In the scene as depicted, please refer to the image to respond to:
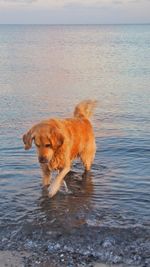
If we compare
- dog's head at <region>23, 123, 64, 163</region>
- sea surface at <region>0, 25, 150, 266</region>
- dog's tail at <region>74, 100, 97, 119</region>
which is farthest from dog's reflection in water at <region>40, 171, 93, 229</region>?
dog's tail at <region>74, 100, 97, 119</region>

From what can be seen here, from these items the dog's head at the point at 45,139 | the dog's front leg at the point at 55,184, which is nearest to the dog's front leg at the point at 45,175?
the dog's front leg at the point at 55,184

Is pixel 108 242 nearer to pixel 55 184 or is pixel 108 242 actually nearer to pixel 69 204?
pixel 69 204

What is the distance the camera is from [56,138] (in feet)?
23.3

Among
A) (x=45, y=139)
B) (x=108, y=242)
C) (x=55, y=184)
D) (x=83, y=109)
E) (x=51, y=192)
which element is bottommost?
(x=108, y=242)

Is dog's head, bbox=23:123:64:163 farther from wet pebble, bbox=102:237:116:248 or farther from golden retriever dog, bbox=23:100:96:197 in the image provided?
wet pebble, bbox=102:237:116:248

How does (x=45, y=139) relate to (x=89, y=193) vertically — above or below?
above

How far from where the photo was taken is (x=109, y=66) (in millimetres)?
31188

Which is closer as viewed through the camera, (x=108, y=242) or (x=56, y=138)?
(x=108, y=242)

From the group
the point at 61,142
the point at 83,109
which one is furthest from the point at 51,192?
the point at 83,109

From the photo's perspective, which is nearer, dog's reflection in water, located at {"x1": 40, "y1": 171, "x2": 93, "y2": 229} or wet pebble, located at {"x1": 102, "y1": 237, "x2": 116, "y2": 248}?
wet pebble, located at {"x1": 102, "y1": 237, "x2": 116, "y2": 248}

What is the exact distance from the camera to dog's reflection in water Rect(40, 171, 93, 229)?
7008 millimetres

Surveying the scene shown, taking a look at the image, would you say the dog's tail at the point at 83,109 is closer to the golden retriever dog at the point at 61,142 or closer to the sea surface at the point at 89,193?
the golden retriever dog at the point at 61,142

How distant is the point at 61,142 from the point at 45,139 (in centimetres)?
37

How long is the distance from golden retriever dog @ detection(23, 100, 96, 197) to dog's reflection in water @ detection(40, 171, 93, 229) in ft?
0.72
